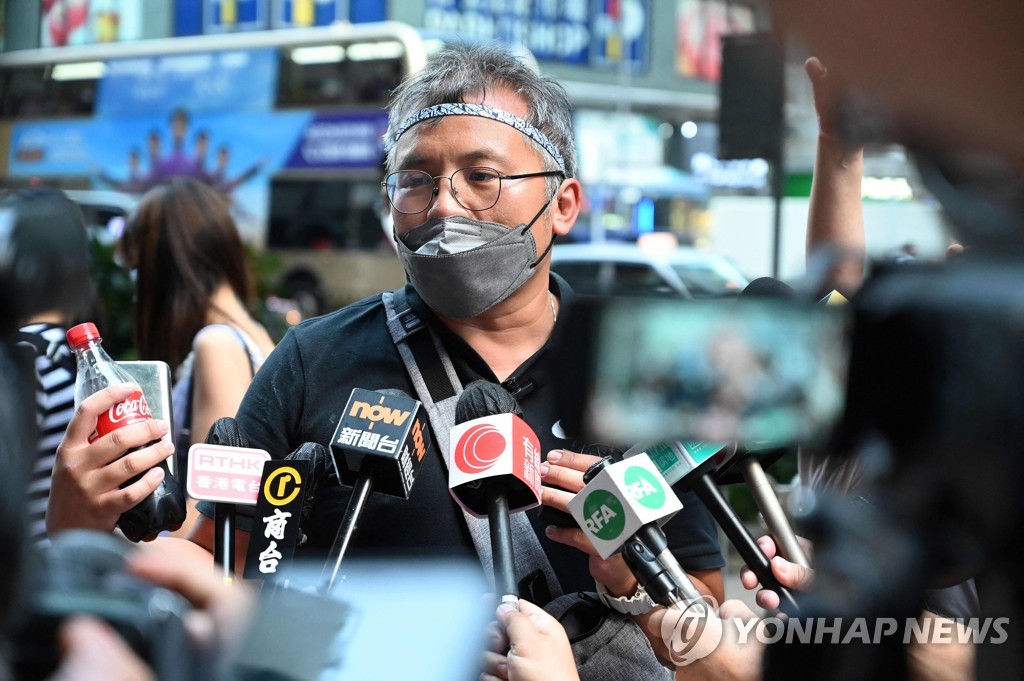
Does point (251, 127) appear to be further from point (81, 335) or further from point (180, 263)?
point (81, 335)

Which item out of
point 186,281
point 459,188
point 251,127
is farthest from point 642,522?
point 251,127

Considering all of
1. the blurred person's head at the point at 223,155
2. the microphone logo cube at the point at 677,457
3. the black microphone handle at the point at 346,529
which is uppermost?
the microphone logo cube at the point at 677,457

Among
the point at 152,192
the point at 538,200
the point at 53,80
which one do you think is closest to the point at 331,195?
the point at 53,80

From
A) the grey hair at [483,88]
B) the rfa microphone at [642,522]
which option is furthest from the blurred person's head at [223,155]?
the rfa microphone at [642,522]

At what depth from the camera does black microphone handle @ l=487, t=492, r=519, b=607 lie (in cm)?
170

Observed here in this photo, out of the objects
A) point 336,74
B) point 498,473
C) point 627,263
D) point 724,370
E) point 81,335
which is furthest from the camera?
point 336,74

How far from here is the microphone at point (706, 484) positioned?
162 cm

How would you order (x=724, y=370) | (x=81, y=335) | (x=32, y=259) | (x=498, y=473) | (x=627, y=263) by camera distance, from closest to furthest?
(x=724, y=370), (x=32, y=259), (x=498, y=473), (x=81, y=335), (x=627, y=263)

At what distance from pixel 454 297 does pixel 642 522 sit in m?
0.89

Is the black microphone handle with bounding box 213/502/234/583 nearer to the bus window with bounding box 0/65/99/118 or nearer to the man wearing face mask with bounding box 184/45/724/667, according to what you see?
the man wearing face mask with bounding box 184/45/724/667

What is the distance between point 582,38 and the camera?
962 inches

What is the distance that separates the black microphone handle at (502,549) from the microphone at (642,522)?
0.14 metres

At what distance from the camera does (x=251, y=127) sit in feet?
43.0

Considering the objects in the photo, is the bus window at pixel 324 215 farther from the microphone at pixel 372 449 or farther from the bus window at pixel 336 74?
the microphone at pixel 372 449
